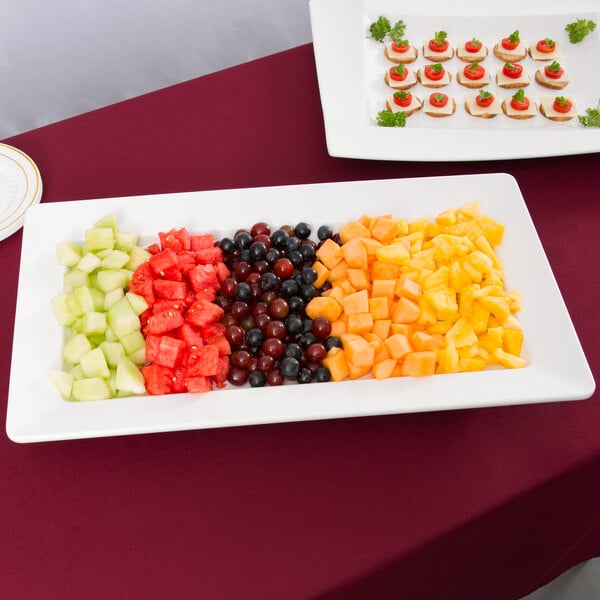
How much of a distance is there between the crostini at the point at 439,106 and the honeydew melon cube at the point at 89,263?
0.96 metres

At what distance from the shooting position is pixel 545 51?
6.23 ft

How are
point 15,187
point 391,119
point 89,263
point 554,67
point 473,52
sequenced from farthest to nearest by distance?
point 473,52 → point 554,67 → point 391,119 → point 15,187 → point 89,263

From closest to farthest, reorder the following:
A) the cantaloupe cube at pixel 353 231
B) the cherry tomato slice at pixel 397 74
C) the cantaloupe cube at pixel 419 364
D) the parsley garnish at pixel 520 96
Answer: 1. the cantaloupe cube at pixel 419 364
2. the cantaloupe cube at pixel 353 231
3. the parsley garnish at pixel 520 96
4. the cherry tomato slice at pixel 397 74

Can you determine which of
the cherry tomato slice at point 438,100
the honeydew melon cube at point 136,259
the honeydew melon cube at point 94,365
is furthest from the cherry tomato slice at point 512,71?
the honeydew melon cube at point 94,365

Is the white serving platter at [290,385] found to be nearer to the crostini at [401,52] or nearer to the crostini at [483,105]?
the crostini at [483,105]

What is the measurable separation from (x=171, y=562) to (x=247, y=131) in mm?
1094

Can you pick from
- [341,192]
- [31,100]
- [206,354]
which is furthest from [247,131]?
[31,100]

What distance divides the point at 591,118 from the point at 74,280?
1326 millimetres

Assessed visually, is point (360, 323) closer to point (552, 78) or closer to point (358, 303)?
point (358, 303)

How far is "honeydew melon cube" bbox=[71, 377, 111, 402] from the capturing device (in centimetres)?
116

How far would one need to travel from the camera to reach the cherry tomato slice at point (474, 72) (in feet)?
5.94

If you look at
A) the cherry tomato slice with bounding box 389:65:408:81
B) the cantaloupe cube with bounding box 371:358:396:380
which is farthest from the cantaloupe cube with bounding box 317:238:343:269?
the cherry tomato slice with bounding box 389:65:408:81

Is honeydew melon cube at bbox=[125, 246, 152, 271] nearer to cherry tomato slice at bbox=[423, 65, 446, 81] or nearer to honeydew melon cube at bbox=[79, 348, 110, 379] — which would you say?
honeydew melon cube at bbox=[79, 348, 110, 379]

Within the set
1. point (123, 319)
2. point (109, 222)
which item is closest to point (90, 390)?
point (123, 319)
